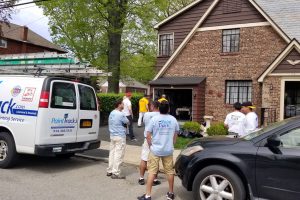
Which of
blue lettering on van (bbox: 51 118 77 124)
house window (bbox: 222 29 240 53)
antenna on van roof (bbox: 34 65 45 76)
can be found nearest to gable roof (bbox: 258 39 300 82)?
house window (bbox: 222 29 240 53)

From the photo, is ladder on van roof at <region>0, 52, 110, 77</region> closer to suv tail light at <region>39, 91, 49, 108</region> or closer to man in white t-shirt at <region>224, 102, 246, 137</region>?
suv tail light at <region>39, 91, 49, 108</region>

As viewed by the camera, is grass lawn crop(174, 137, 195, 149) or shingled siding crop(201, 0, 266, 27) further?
shingled siding crop(201, 0, 266, 27)

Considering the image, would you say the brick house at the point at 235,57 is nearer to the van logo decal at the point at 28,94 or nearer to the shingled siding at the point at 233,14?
the shingled siding at the point at 233,14

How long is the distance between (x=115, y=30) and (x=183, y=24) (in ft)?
16.7

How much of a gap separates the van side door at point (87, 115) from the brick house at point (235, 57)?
389 inches

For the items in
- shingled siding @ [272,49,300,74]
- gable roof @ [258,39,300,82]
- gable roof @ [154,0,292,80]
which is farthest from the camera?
gable roof @ [154,0,292,80]

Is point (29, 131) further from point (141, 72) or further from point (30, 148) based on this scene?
point (141, 72)

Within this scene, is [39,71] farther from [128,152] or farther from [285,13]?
[285,13]

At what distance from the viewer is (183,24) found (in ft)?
67.9

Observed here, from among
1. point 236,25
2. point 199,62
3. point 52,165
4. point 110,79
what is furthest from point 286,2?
point 52,165

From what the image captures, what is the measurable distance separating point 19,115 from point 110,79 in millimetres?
17112

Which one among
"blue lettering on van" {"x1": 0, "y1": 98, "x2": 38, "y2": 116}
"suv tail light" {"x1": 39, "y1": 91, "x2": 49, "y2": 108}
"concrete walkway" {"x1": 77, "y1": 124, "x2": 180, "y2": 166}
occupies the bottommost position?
"concrete walkway" {"x1": 77, "y1": 124, "x2": 180, "y2": 166}

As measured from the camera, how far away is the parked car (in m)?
4.89

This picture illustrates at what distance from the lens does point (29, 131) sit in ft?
25.7
